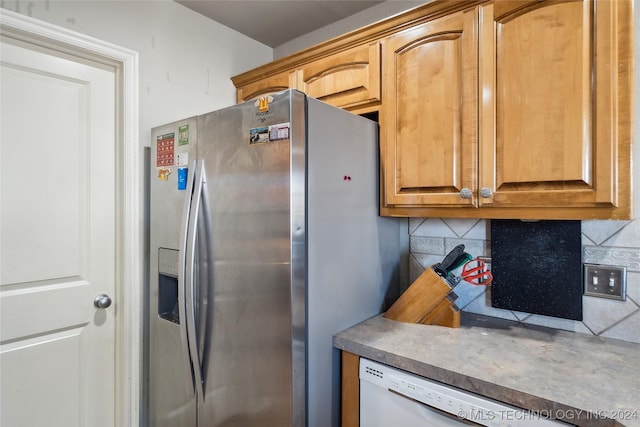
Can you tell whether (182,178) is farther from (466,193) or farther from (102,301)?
(466,193)

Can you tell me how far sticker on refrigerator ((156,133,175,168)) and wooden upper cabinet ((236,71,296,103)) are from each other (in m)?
0.65

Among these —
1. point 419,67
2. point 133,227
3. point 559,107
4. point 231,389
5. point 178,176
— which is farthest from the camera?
point 133,227

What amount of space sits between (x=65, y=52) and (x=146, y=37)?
39 cm

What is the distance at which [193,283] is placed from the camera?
1391 millimetres

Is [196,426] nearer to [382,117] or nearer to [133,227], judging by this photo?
[133,227]

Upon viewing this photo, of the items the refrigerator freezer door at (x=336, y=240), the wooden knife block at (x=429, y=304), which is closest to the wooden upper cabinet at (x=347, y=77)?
the refrigerator freezer door at (x=336, y=240)

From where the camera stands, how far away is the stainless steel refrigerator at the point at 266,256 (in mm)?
1160

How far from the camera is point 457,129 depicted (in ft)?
4.39

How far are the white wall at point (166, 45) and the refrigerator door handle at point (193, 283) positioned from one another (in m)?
0.65

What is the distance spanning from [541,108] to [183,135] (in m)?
1.41

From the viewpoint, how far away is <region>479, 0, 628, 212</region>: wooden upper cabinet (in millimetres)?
1064

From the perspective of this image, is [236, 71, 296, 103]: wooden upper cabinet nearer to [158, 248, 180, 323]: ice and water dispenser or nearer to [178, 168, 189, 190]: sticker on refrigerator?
[178, 168, 189, 190]: sticker on refrigerator

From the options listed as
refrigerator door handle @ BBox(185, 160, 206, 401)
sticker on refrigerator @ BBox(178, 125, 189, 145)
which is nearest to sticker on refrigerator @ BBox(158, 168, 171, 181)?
sticker on refrigerator @ BBox(178, 125, 189, 145)

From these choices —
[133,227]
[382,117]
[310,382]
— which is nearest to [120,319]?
[133,227]
